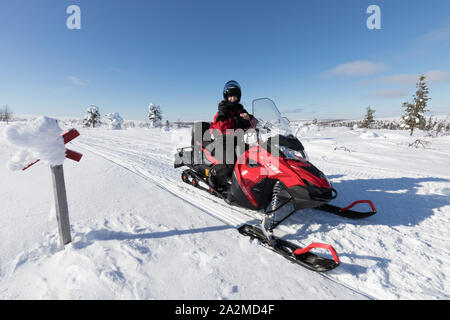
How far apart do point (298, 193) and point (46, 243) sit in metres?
2.76

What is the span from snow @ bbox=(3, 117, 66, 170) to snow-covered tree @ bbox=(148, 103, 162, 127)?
153ft

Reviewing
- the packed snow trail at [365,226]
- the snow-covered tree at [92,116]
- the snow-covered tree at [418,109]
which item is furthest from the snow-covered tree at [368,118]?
the snow-covered tree at [92,116]

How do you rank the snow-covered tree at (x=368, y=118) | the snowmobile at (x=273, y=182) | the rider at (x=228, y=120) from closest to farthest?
the snowmobile at (x=273, y=182) < the rider at (x=228, y=120) < the snow-covered tree at (x=368, y=118)

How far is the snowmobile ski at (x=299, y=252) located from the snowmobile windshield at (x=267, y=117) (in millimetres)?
1451

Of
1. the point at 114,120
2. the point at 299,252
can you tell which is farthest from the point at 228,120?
the point at 114,120

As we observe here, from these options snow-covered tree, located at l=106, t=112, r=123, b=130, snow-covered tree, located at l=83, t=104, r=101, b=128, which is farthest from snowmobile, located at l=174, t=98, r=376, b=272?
snow-covered tree, located at l=83, t=104, r=101, b=128

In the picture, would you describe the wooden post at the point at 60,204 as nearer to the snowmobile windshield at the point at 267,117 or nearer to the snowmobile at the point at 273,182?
the snowmobile at the point at 273,182

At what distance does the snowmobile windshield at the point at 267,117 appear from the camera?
303cm

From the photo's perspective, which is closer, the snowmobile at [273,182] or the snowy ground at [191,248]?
the snowy ground at [191,248]

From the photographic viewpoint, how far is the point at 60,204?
1857 millimetres

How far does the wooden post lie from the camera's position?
5.99 feet
